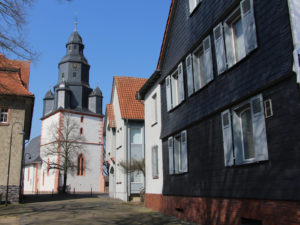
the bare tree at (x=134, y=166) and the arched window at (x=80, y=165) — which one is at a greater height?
the arched window at (x=80, y=165)

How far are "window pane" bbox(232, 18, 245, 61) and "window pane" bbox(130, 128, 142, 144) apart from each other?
54.2 ft

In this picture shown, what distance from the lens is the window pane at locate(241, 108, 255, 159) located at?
8392 mm

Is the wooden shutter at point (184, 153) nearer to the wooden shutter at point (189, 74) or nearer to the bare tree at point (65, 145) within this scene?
the wooden shutter at point (189, 74)

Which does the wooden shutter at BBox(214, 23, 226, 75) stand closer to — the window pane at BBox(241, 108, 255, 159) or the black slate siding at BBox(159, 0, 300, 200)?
the black slate siding at BBox(159, 0, 300, 200)

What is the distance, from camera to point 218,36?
395 inches

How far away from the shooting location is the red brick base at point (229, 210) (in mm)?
6719

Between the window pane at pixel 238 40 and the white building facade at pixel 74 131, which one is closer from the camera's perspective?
the window pane at pixel 238 40

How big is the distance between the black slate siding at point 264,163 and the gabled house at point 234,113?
0.02 meters

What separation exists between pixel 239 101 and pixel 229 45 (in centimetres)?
185

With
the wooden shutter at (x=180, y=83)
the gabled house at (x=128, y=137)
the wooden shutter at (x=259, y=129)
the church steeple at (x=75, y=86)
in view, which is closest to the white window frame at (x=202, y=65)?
the wooden shutter at (x=180, y=83)

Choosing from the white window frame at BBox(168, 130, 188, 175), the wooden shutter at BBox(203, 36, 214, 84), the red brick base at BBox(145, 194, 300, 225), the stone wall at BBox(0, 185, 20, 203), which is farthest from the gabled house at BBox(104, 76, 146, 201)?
the wooden shutter at BBox(203, 36, 214, 84)

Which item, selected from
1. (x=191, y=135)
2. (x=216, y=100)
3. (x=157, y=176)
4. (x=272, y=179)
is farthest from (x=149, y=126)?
(x=272, y=179)

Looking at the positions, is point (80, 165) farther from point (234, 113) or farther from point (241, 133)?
point (241, 133)

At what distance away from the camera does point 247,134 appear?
8594 millimetres
